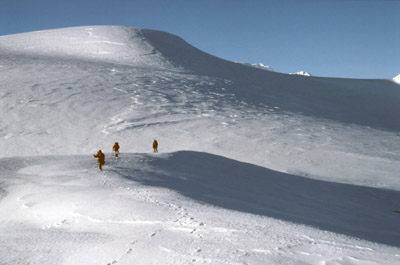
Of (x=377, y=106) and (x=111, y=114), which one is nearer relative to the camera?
(x=111, y=114)

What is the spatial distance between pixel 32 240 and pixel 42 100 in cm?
1187

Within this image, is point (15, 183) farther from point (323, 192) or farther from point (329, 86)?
point (329, 86)

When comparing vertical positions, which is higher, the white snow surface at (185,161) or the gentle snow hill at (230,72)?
the gentle snow hill at (230,72)

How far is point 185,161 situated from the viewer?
7.97 meters

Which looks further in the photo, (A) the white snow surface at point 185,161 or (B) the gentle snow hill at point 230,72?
(B) the gentle snow hill at point 230,72

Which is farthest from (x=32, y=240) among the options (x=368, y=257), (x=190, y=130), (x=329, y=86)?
(x=329, y=86)

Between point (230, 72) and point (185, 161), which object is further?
point (230, 72)

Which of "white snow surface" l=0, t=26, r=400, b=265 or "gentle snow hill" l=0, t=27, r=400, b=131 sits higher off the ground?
"gentle snow hill" l=0, t=27, r=400, b=131

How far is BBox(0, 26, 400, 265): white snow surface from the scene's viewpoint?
378 centimetres

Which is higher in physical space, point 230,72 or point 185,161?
point 230,72

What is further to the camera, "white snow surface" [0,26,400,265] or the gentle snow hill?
the gentle snow hill

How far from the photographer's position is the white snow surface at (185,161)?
149 inches

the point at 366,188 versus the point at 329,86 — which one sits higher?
the point at 329,86

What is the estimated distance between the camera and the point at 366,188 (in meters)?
8.73
